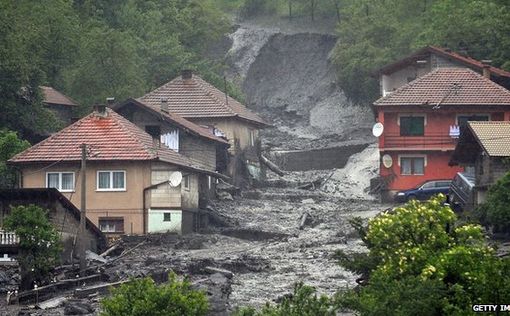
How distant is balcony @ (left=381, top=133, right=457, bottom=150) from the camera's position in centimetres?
7100

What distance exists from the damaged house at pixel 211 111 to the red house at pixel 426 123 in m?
8.19

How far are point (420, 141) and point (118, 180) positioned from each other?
52.2ft

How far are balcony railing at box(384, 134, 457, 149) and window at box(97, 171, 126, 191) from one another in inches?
577

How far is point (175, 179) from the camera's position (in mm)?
61344

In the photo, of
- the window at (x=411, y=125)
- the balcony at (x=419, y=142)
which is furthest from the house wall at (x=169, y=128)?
the window at (x=411, y=125)

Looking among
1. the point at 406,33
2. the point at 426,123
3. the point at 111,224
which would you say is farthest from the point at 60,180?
the point at 406,33

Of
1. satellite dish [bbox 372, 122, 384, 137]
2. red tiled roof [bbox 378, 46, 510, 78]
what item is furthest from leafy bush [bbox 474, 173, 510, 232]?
red tiled roof [bbox 378, 46, 510, 78]

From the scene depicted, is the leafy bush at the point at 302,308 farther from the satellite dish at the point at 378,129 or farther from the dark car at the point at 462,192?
the satellite dish at the point at 378,129

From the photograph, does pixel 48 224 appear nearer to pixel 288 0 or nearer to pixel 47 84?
pixel 47 84

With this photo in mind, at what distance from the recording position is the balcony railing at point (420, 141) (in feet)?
233

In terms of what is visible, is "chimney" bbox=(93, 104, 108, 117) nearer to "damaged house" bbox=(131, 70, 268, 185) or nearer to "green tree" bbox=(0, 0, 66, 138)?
"green tree" bbox=(0, 0, 66, 138)

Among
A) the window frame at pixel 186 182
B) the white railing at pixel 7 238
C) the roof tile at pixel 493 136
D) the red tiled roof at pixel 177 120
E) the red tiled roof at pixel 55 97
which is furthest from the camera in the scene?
the red tiled roof at pixel 55 97

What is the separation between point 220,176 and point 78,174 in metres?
8.20

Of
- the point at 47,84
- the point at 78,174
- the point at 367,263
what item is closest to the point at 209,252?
the point at 78,174
